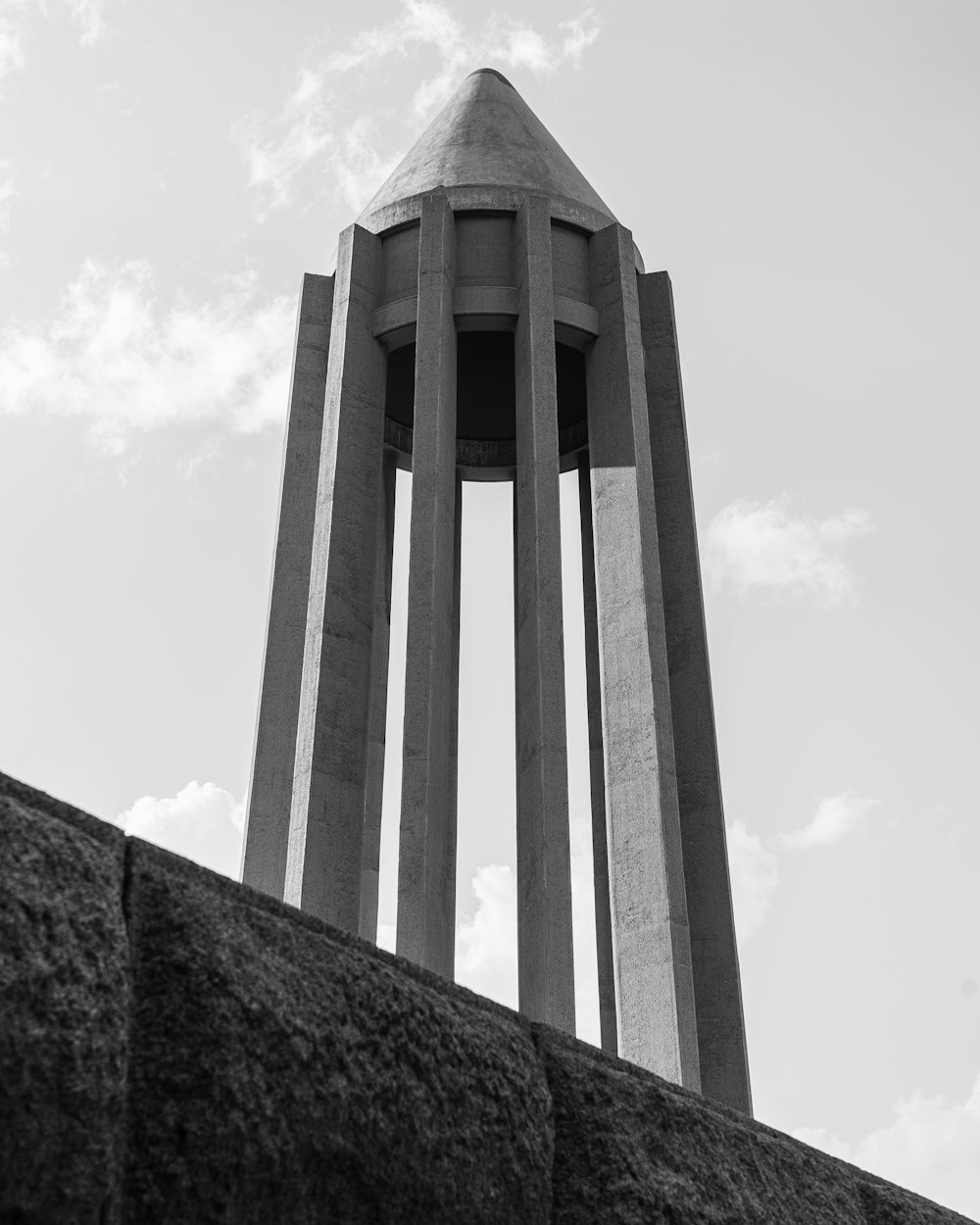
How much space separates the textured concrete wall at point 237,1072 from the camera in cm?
158

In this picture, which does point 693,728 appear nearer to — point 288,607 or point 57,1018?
point 288,607

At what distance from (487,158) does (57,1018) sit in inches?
591

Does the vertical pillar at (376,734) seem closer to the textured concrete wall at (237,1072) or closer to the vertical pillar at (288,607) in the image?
the vertical pillar at (288,607)

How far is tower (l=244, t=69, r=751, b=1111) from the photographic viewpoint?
11594mm

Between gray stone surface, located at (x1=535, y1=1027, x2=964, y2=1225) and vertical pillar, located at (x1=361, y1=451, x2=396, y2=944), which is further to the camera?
vertical pillar, located at (x1=361, y1=451, x2=396, y2=944)

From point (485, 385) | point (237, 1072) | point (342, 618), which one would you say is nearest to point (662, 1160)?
point (237, 1072)

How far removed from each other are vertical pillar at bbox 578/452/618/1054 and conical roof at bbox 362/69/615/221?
3609 millimetres

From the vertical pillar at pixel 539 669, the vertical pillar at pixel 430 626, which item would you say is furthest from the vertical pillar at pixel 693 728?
the vertical pillar at pixel 430 626

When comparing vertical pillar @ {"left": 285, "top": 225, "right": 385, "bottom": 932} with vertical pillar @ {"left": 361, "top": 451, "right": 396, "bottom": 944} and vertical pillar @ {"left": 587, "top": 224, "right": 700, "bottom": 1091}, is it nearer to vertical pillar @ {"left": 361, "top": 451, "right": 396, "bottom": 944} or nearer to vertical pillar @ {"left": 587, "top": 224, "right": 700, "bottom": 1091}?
vertical pillar @ {"left": 361, "top": 451, "right": 396, "bottom": 944}

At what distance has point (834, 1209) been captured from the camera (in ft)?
10.4

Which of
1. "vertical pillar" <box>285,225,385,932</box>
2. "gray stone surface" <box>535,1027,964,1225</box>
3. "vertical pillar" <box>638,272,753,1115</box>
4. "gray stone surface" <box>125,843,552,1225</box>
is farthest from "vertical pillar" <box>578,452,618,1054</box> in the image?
"gray stone surface" <box>125,843,552,1225</box>

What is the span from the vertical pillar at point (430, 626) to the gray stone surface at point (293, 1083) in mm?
9050

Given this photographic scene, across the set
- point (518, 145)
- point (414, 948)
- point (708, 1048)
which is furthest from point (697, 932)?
point (518, 145)

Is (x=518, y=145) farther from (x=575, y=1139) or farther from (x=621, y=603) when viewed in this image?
(x=575, y=1139)
